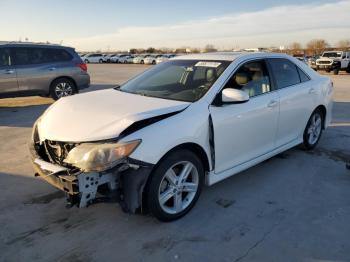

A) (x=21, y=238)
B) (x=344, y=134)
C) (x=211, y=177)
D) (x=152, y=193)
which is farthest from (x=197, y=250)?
(x=344, y=134)

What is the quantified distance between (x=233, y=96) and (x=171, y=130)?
2.87ft

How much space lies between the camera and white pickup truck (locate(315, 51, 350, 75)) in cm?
2634

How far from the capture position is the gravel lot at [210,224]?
3.10 m

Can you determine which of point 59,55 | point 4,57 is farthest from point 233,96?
point 59,55

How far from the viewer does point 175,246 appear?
10.5 feet

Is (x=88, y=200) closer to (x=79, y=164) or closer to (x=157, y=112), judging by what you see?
(x=79, y=164)

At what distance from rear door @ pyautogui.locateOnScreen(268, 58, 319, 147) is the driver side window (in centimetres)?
22

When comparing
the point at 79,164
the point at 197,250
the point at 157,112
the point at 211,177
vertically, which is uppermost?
the point at 157,112

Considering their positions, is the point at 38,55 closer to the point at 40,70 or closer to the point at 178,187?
the point at 40,70

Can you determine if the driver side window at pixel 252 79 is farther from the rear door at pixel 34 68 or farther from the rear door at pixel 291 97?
the rear door at pixel 34 68

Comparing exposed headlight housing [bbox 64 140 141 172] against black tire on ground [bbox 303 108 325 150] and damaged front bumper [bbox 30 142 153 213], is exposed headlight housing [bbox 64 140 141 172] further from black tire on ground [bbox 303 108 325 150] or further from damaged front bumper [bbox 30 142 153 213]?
black tire on ground [bbox 303 108 325 150]

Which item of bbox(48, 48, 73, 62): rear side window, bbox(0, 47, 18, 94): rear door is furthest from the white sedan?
bbox(48, 48, 73, 62): rear side window

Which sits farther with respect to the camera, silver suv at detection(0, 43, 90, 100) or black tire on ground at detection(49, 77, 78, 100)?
black tire on ground at detection(49, 77, 78, 100)

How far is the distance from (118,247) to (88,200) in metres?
0.51
